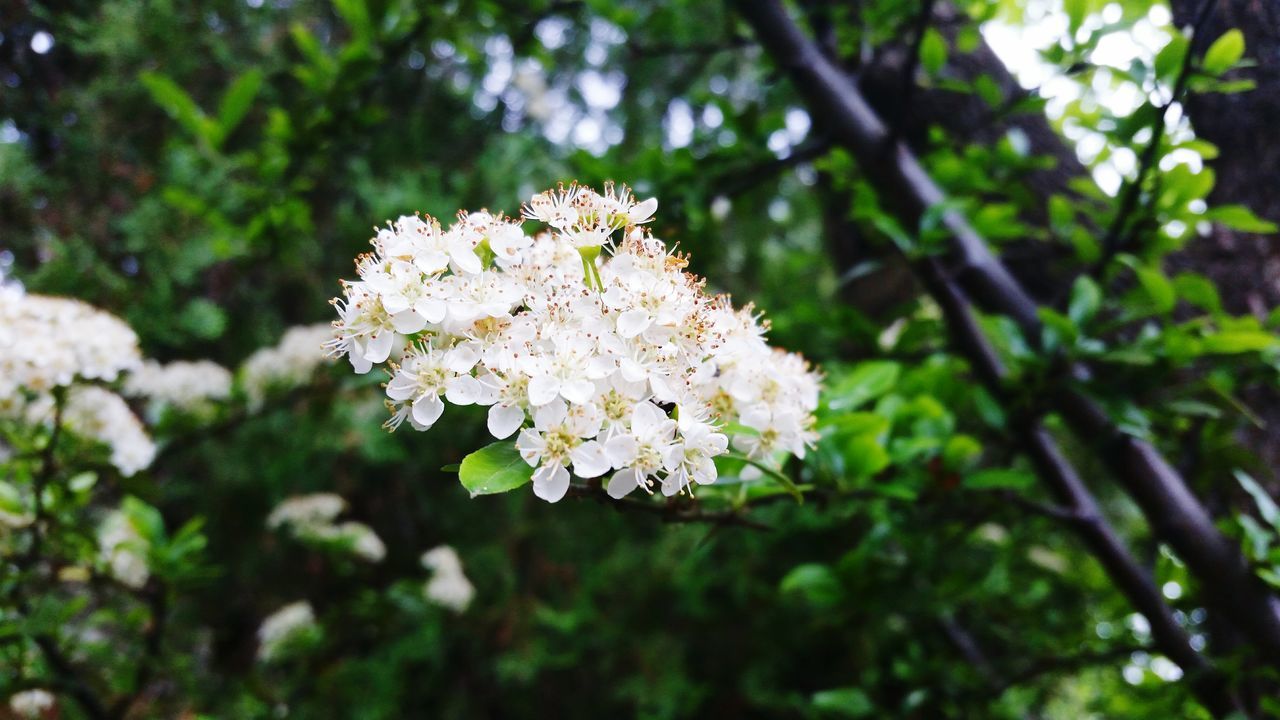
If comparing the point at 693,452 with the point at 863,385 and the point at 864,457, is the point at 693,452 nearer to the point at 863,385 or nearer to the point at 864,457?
the point at 864,457

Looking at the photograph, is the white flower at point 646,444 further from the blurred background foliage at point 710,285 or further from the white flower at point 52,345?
the white flower at point 52,345

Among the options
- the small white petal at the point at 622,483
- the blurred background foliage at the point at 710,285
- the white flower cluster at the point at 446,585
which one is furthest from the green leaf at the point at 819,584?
the white flower cluster at the point at 446,585

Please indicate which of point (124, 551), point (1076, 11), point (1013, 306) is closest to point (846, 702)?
point (1013, 306)

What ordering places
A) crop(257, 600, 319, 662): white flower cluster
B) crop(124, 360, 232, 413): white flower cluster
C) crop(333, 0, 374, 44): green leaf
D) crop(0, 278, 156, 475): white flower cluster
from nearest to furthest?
crop(0, 278, 156, 475): white flower cluster, crop(333, 0, 374, 44): green leaf, crop(124, 360, 232, 413): white flower cluster, crop(257, 600, 319, 662): white flower cluster

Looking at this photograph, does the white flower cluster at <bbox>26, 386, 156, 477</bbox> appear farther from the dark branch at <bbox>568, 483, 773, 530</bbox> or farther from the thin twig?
the thin twig

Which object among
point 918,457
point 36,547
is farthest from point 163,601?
point 918,457

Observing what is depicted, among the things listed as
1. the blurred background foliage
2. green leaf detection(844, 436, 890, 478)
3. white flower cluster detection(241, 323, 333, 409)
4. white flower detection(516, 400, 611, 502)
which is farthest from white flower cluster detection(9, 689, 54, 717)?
green leaf detection(844, 436, 890, 478)
